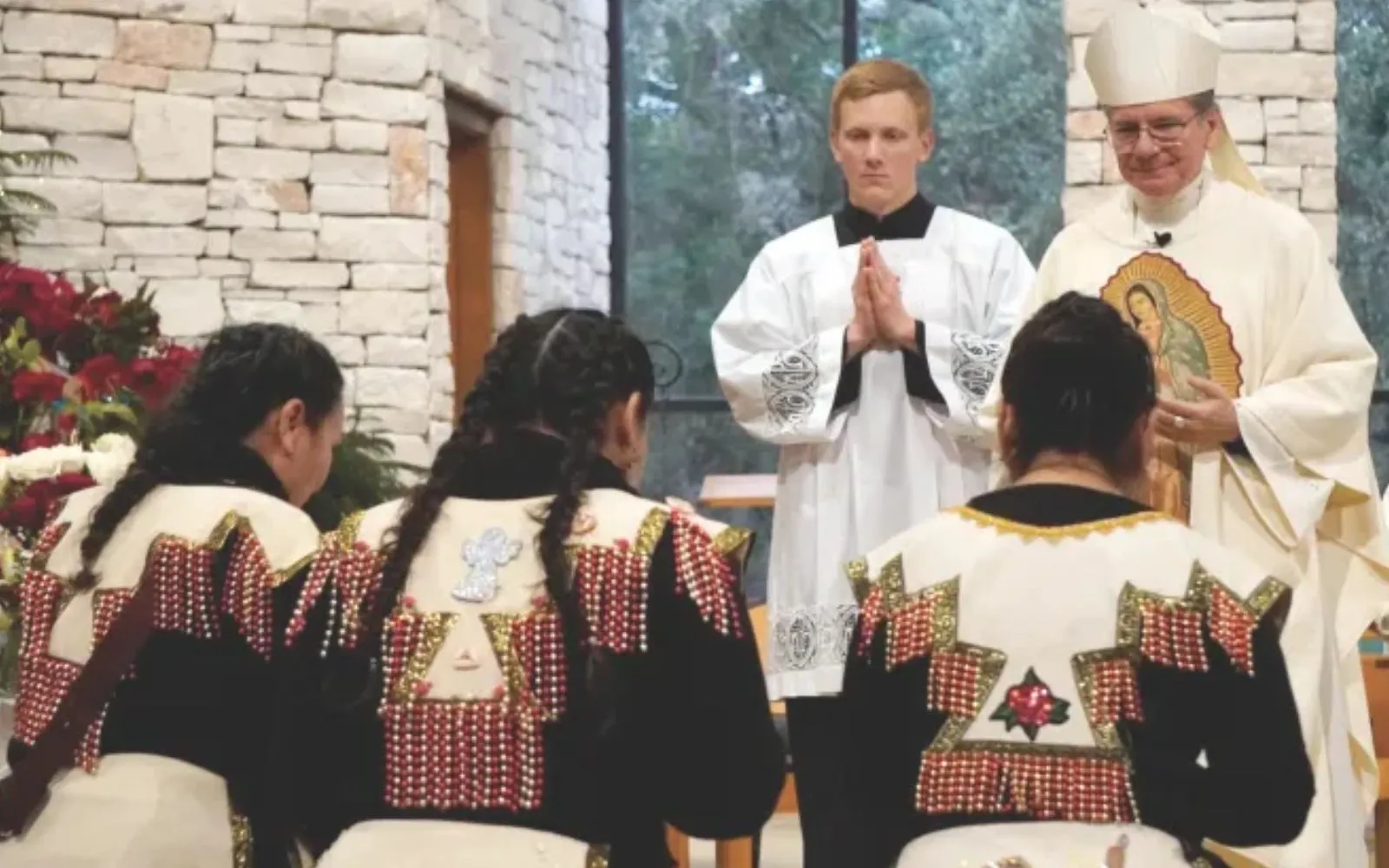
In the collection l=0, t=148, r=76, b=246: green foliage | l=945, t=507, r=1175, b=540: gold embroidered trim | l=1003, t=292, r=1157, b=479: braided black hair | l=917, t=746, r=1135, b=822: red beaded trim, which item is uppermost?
l=0, t=148, r=76, b=246: green foliage

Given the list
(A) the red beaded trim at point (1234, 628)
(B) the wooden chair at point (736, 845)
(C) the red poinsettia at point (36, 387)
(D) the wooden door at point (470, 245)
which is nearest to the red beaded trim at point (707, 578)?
(A) the red beaded trim at point (1234, 628)

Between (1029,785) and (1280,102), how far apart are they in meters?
3.64

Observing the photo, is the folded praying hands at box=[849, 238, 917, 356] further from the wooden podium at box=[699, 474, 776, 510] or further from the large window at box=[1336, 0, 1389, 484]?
the large window at box=[1336, 0, 1389, 484]

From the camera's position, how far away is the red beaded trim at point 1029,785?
2.31 metres

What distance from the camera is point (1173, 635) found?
2.31 metres

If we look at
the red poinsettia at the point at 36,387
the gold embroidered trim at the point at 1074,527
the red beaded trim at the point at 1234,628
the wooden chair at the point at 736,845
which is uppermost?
the red poinsettia at the point at 36,387

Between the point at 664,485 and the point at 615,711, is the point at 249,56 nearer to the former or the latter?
the point at 664,485

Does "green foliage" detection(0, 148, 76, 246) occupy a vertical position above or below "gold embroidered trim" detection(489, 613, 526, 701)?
above

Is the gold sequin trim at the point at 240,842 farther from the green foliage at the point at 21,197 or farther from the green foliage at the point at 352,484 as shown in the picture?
the green foliage at the point at 21,197

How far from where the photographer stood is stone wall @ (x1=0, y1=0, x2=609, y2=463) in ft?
19.5

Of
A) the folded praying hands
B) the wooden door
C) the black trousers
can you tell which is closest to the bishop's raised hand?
the folded praying hands

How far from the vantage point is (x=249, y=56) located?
602 cm

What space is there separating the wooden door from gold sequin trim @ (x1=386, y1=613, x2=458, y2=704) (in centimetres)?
448

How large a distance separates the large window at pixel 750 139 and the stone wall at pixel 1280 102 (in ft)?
7.04
